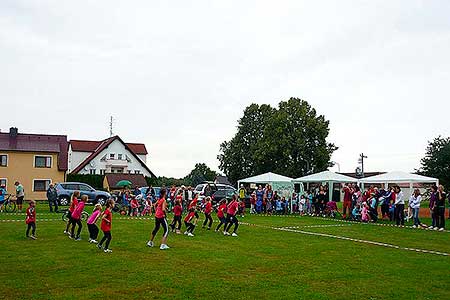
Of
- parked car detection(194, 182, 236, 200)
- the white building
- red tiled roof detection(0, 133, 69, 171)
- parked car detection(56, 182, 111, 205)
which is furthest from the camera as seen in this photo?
the white building

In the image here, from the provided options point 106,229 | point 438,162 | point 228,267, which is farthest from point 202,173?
point 228,267

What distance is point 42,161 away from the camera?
53344mm

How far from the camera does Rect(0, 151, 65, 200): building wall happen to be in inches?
2024

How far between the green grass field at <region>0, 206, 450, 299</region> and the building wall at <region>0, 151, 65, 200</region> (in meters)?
36.1

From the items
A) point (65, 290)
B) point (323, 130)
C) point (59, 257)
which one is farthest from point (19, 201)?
point (323, 130)

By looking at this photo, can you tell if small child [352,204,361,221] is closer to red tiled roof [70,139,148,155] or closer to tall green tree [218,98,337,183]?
tall green tree [218,98,337,183]

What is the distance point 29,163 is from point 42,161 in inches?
55.0

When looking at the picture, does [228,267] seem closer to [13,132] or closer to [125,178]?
[125,178]

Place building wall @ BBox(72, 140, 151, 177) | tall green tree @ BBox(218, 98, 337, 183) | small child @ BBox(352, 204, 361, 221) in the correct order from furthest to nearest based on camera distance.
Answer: building wall @ BBox(72, 140, 151, 177) → tall green tree @ BBox(218, 98, 337, 183) → small child @ BBox(352, 204, 361, 221)

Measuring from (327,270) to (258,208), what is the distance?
2167 cm

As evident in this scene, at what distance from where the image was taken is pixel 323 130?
184 ft

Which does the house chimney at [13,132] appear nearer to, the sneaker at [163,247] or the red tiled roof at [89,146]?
the red tiled roof at [89,146]

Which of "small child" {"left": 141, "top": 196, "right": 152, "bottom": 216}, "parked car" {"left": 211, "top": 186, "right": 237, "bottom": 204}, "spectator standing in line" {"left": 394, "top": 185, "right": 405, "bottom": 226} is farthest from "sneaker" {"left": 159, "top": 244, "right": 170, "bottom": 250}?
"parked car" {"left": 211, "top": 186, "right": 237, "bottom": 204}

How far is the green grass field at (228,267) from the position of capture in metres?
8.95
